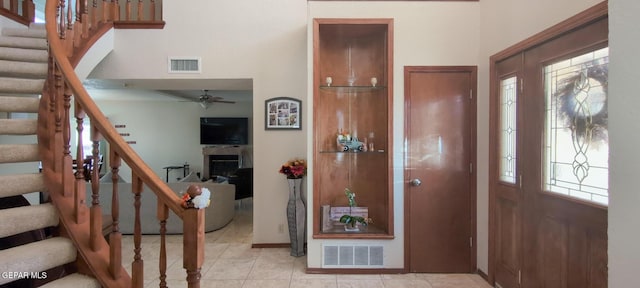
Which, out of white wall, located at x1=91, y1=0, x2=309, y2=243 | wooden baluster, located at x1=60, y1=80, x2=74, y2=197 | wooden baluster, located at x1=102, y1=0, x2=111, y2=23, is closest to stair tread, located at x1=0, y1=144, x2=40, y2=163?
wooden baluster, located at x1=60, y1=80, x2=74, y2=197

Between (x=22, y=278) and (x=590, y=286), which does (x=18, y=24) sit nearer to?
(x=22, y=278)

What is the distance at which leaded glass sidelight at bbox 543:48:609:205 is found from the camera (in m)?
1.74

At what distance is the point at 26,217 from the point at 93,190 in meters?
0.42

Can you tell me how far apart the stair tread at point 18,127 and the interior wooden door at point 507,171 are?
12.4ft

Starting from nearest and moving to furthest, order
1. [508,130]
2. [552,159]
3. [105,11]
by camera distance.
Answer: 1. [552,159]
2. [508,130]
3. [105,11]

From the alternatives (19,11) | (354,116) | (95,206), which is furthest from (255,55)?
(19,11)

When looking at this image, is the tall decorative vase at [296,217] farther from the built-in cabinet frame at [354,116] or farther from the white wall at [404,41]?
the white wall at [404,41]

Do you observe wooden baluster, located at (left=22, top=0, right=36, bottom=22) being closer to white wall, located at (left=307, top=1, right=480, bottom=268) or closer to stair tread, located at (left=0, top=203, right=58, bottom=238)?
stair tread, located at (left=0, top=203, right=58, bottom=238)

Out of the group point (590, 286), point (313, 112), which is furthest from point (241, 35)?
point (590, 286)

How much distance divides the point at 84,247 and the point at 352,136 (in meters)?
2.43

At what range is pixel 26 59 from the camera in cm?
310

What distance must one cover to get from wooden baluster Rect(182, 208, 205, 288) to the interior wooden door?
7.95 feet

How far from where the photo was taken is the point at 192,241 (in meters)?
→ 1.55

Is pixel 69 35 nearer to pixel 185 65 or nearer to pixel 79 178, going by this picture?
pixel 185 65
